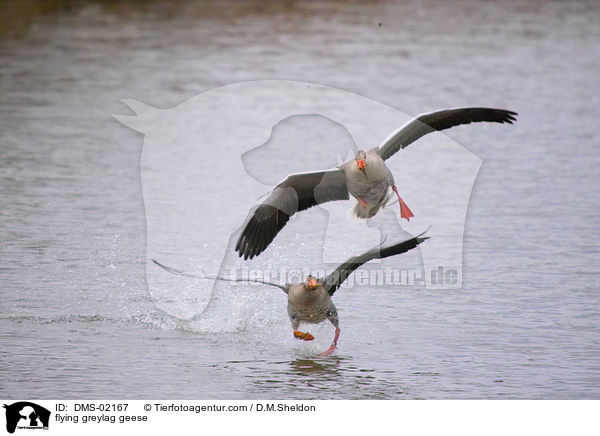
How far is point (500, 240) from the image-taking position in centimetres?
1338

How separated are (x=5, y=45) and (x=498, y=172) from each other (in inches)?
534

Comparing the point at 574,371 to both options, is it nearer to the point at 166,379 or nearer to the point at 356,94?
the point at 166,379
